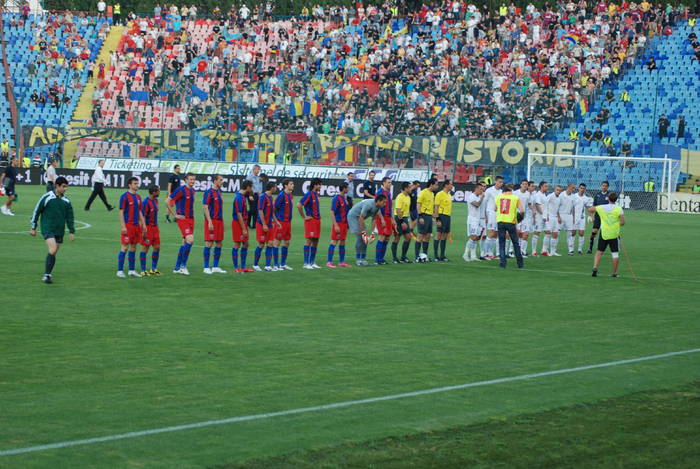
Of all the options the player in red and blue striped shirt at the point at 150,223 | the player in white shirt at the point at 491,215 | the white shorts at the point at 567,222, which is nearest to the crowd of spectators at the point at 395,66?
the white shorts at the point at 567,222

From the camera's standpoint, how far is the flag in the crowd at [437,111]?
2167 inches

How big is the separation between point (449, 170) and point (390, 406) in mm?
41194

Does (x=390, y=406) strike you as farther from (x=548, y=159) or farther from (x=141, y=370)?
(x=548, y=159)

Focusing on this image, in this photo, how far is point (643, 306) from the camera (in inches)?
721

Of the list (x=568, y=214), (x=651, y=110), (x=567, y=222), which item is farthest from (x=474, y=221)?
(x=651, y=110)

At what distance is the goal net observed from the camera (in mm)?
49000

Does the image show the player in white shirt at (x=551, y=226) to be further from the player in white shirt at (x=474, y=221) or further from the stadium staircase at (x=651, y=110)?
the stadium staircase at (x=651, y=110)

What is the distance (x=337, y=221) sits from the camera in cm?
2323

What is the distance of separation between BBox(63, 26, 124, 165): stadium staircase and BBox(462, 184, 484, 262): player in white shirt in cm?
3692

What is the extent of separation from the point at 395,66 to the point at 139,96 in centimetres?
1581

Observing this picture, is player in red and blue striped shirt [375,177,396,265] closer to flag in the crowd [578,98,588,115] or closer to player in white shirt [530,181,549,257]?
player in white shirt [530,181,549,257]

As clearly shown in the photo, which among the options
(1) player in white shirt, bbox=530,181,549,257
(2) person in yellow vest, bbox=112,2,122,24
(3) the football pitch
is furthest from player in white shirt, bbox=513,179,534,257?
(2) person in yellow vest, bbox=112,2,122,24

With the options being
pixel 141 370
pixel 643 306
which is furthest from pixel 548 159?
pixel 141 370

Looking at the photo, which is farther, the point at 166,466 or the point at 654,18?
the point at 654,18
